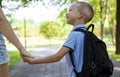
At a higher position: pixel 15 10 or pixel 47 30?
pixel 15 10

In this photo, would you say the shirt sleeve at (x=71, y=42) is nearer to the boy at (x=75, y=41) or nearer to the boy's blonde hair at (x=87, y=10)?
the boy at (x=75, y=41)

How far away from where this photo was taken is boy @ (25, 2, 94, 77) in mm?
2893

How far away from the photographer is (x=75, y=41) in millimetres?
2902

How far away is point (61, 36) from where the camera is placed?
53.1 meters

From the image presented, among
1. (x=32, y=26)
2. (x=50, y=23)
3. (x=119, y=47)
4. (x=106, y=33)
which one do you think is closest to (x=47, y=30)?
(x=50, y=23)

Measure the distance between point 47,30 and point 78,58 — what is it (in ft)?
134

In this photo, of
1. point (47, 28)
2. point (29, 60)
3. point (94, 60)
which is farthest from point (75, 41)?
point (47, 28)

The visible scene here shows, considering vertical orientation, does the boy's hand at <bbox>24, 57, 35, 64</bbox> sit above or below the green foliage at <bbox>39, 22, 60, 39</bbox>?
above

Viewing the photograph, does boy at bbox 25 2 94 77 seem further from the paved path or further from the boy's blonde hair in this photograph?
the paved path

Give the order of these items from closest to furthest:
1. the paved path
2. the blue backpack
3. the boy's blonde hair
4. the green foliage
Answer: the blue backpack, the boy's blonde hair, the paved path, the green foliage

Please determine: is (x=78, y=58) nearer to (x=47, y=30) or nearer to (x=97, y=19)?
(x=97, y=19)

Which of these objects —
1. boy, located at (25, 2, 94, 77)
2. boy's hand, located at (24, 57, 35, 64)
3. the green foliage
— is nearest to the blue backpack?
boy, located at (25, 2, 94, 77)

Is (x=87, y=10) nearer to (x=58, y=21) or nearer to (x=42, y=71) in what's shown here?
(x=42, y=71)

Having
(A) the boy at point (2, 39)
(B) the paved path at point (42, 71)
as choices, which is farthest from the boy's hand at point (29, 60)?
(B) the paved path at point (42, 71)
